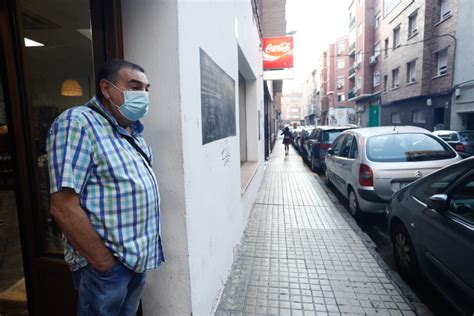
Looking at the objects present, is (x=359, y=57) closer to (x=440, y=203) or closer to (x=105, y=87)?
(x=440, y=203)

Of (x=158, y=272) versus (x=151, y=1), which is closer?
(x=151, y=1)

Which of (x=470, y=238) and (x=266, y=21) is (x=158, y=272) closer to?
(x=470, y=238)

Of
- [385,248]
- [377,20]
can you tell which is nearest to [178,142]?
[385,248]

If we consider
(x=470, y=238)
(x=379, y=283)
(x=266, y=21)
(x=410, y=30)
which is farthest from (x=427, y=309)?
(x=410, y=30)

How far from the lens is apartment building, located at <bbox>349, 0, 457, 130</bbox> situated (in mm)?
18391

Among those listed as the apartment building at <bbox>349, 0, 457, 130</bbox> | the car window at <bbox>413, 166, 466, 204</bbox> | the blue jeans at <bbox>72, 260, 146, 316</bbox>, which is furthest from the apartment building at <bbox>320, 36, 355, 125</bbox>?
the blue jeans at <bbox>72, 260, 146, 316</bbox>

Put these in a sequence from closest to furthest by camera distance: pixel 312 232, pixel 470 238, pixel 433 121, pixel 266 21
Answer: pixel 470 238, pixel 312 232, pixel 266 21, pixel 433 121

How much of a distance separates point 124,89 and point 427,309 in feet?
10.9

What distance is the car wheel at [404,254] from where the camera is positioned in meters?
3.26

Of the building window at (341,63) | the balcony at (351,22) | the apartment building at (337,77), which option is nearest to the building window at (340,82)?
the apartment building at (337,77)

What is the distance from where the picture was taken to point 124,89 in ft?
5.20

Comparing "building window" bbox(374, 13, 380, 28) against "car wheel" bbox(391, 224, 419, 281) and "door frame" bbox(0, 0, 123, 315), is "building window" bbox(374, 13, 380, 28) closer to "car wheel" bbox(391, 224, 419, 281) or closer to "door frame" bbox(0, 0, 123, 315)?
"car wheel" bbox(391, 224, 419, 281)

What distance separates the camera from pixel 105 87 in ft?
5.15

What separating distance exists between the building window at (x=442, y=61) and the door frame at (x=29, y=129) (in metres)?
21.5
